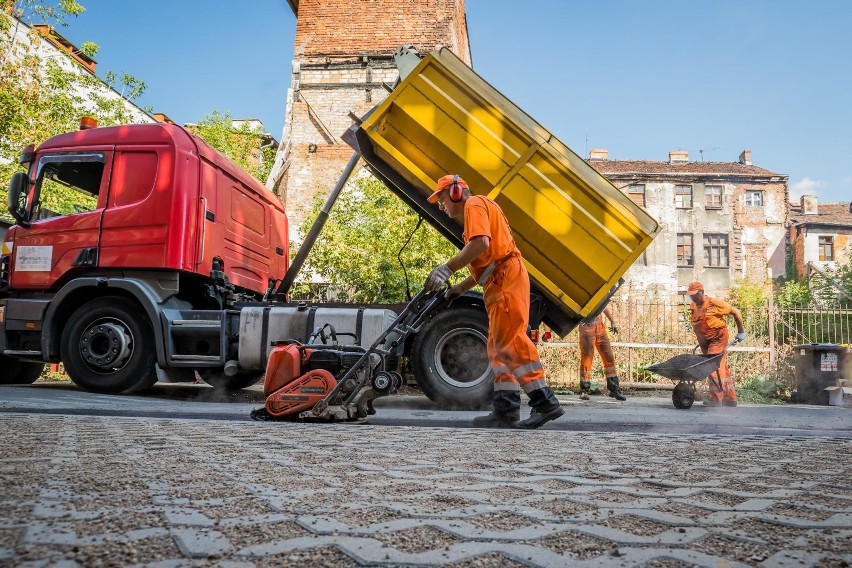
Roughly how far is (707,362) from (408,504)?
7.27 m


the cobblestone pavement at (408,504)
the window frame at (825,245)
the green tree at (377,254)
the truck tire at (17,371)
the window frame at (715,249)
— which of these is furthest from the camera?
the window frame at (825,245)

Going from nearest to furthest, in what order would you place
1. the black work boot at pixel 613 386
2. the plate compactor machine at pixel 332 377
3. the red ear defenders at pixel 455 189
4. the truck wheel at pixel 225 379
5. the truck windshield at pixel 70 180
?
the plate compactor machine at pixel 332 377 < the red ear defenders at pixel 455 189 < the truck windshield at pixel 70 180 < the truck wheel at pixel 225 379 < the black work boot at pixel 613 386

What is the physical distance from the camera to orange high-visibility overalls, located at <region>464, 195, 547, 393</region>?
4555 millimetres

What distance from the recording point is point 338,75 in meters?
19.3

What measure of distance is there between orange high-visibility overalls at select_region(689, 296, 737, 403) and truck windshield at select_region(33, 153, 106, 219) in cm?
800

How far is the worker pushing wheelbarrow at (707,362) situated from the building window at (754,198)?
32.1 metres

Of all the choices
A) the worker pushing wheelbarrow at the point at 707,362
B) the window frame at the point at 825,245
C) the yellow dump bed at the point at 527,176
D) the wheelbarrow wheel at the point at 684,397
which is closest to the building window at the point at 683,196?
the window frame at the point at 825,245

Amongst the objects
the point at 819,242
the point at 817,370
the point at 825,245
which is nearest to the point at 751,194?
the point at 819,242

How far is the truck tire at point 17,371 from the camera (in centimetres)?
839

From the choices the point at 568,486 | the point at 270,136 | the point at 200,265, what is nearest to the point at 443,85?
the point at 200,265

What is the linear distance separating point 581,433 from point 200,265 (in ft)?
15.4

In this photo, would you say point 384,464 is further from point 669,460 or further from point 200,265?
point 200,265

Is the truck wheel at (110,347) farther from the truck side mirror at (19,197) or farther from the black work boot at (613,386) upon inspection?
the black work boot at (613,386)

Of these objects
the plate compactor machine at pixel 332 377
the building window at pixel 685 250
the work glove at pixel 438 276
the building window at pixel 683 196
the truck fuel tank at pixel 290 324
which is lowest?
the plate compactor machine at pixel 332 377
